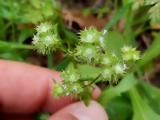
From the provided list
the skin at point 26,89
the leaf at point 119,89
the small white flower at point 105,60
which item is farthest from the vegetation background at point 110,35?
the small white flower at point 105,60

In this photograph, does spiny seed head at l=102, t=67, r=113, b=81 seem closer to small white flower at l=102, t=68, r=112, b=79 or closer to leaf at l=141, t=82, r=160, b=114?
small white flower at l=102, t=68, r=112, b=79

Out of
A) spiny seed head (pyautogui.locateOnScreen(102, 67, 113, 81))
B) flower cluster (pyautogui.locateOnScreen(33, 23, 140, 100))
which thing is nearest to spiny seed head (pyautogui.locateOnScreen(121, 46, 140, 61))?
flower cluster (pyautogui.locateOnScreen(33, 23, 140, 100))

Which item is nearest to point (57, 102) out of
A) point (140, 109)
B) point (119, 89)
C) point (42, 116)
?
point (42, 116)

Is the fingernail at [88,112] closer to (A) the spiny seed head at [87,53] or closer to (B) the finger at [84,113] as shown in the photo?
(B) the finger at [84,113]

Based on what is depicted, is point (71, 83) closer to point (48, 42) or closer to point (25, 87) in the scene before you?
point (48, 42)

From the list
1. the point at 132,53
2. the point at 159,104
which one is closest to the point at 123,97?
the point at 159,104

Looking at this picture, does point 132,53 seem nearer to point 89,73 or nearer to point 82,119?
point 82,119

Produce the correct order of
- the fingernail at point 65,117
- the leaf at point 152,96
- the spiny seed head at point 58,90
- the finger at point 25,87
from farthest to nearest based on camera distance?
the leaf at point 152,96
the finger at point 25,87
the fingernail at point 65,117
the spiny seed head at point 58,90
